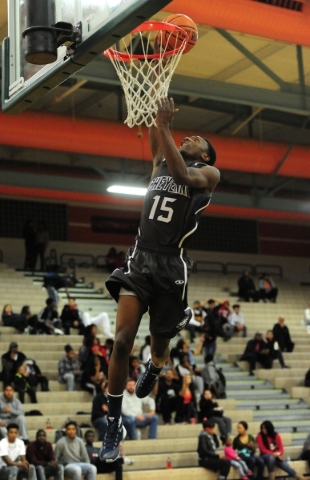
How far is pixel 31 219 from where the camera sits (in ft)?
89.8

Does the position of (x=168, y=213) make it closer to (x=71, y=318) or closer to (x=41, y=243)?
(x=71, y=318)

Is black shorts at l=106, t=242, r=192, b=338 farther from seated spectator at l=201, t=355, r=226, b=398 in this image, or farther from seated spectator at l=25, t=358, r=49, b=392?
seated spectator at l=201, t=355, r=226, b=398

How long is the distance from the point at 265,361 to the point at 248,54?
9.16 m

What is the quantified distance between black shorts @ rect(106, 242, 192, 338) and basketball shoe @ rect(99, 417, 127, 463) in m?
0.75

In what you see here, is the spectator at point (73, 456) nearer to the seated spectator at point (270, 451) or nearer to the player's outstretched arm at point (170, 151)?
the seated spectator at point (270, 451)

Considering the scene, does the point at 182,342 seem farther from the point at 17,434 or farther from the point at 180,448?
the point at 17,434

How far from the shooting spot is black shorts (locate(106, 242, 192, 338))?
6.49m

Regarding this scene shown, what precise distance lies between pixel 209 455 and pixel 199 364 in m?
4.75

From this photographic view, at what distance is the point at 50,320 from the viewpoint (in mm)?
20078

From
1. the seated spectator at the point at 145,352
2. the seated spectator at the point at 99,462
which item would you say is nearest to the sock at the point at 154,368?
the seated spectator at the point at 99,462

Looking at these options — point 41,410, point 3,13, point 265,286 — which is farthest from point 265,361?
point 3,13

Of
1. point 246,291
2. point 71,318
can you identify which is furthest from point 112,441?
point 246,291

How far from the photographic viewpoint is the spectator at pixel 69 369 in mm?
17578

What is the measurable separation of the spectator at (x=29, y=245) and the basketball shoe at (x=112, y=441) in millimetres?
19105
